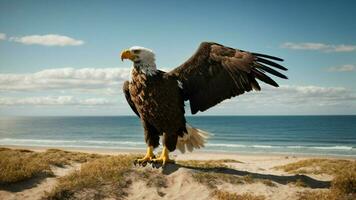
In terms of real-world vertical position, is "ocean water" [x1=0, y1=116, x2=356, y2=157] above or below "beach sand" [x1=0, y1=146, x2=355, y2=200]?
below

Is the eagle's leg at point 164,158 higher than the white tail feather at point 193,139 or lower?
lower

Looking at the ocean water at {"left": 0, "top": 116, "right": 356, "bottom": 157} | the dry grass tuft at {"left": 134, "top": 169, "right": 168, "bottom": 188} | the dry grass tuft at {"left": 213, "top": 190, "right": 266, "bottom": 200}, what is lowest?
the ocean water at {"left": 0, "top": 116, "right": 356, "bottom": 157}

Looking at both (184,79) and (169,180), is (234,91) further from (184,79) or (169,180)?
(169,180)

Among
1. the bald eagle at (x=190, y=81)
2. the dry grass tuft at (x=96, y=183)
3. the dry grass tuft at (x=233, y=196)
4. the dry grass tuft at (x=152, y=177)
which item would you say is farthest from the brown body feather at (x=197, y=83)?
the dry grass tuft at (x=233, y=196)

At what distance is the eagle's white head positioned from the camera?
24.1 feet

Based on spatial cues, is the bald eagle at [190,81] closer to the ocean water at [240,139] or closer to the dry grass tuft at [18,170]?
the ocean water at [240,139]

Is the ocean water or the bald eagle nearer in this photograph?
the bald eagle

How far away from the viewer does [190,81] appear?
7695 mm

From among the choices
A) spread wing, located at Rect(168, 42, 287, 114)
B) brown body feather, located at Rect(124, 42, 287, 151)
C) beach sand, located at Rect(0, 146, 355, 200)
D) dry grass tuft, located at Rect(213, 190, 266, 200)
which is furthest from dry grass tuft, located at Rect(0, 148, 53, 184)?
dry grass tuft, located at Rect(213, 190, 266, 200)

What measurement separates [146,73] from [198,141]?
8.27ft

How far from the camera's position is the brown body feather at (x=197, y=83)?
7.30 m

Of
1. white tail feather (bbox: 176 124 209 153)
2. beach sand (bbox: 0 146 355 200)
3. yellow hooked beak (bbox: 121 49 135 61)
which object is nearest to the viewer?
yellow hooked beak (bbox: 121 49 135 61)

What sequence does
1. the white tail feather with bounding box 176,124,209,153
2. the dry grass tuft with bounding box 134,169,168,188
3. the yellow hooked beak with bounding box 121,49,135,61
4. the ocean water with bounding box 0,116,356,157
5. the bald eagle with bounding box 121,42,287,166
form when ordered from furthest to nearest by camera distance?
the ocean water with bounding box 0,116,356,157 → the white tail feather with bounding box 176,124,209,153 → the dry grass tuft with bounding box 134,169,168,188 → the bald eagle with bounding box 121,42,287,166 → the yellow hooked beak with bounding box 121,49,135,61

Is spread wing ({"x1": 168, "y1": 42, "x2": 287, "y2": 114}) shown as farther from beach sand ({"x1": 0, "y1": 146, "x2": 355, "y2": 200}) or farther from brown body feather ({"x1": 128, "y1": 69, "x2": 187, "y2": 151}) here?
beach sand ({"x1": 0, "y1": 146, "x2": 355, "y2": 200})
